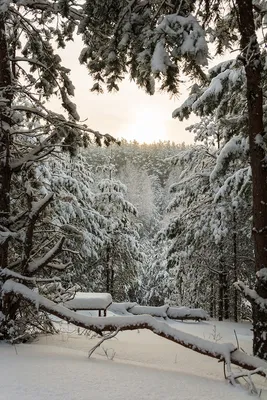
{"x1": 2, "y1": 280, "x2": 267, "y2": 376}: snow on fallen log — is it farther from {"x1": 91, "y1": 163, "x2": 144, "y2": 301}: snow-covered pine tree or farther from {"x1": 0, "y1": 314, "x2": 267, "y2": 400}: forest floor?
{"x1": 91, "y1": 163, "x2": 144, "y2": 301}: snow-covered pine tree

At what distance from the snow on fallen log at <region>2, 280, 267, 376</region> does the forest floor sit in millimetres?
261

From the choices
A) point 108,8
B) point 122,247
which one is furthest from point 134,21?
point 122,247

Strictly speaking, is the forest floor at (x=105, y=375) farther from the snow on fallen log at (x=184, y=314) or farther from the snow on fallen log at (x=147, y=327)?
the snow on fallen log at (x=184, y=314)

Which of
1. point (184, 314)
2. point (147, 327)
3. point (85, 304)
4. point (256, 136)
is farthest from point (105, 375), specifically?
point (184, 314)

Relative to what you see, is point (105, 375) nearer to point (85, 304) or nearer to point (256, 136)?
point (85, 304)

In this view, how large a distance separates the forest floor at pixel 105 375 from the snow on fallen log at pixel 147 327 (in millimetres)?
261

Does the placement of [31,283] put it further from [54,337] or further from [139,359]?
[139,359]

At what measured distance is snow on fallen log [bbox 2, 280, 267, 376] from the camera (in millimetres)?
4621

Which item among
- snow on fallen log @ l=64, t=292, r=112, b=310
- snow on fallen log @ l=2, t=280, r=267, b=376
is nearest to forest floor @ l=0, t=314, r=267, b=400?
snow on fallen log @ l=2, t=280, r=267, b=376

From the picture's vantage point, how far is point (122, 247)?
2448 centimetres

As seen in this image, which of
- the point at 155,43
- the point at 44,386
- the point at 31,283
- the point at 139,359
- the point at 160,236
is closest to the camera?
the point at 44,386

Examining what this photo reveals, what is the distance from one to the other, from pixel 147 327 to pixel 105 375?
121cm

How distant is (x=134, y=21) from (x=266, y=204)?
11.6 feet

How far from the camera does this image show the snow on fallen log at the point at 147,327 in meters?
4.62
